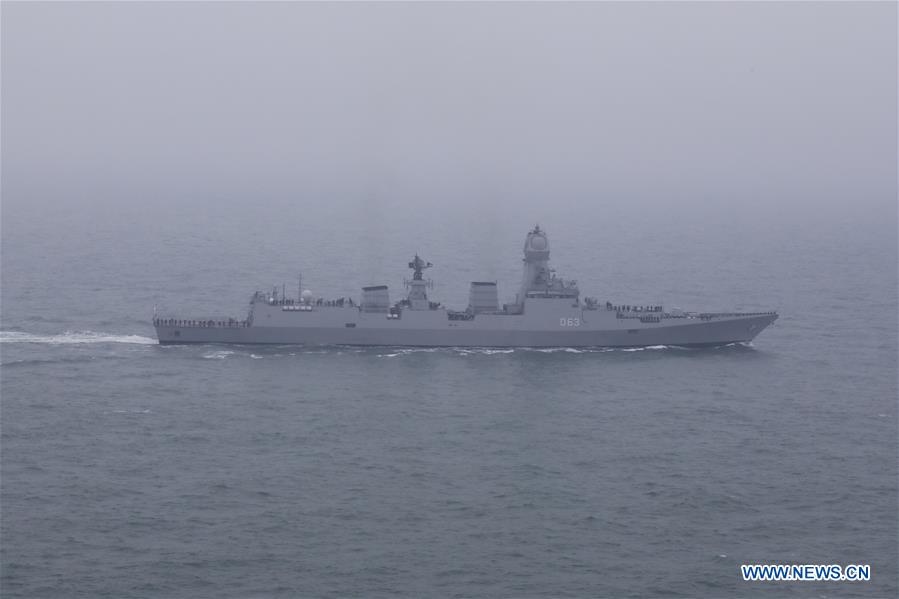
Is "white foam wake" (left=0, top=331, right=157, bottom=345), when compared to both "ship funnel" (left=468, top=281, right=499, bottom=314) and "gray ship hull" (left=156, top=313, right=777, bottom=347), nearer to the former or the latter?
"gray ship hull" (left=156, top=313, right=777, bottom=347)

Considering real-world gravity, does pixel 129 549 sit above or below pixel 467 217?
below

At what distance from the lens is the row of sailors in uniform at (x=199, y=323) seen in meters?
56.0

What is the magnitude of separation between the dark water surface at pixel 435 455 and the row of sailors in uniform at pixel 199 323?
4.39 feet

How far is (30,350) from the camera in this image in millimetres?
53219

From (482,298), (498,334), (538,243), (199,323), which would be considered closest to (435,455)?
(498,334)

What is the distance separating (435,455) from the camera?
4050 cm

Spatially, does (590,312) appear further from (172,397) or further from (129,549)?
(129,549)

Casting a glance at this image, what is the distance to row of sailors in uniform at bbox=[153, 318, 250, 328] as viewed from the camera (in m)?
56.0

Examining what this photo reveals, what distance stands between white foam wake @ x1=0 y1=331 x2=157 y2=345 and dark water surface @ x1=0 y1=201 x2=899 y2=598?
19 centimetres

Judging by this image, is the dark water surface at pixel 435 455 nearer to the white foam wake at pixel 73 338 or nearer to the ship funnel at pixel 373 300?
the white foam wake at pixel 73 338

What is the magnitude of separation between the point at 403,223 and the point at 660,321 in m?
64.8

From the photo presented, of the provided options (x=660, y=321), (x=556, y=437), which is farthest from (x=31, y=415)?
(x=660, y=321)

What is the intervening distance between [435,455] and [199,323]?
2067 centimetres

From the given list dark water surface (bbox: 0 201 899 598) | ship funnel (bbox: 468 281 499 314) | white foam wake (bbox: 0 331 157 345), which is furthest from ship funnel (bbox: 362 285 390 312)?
white foam wake (bbox: 0 331 157 345)
